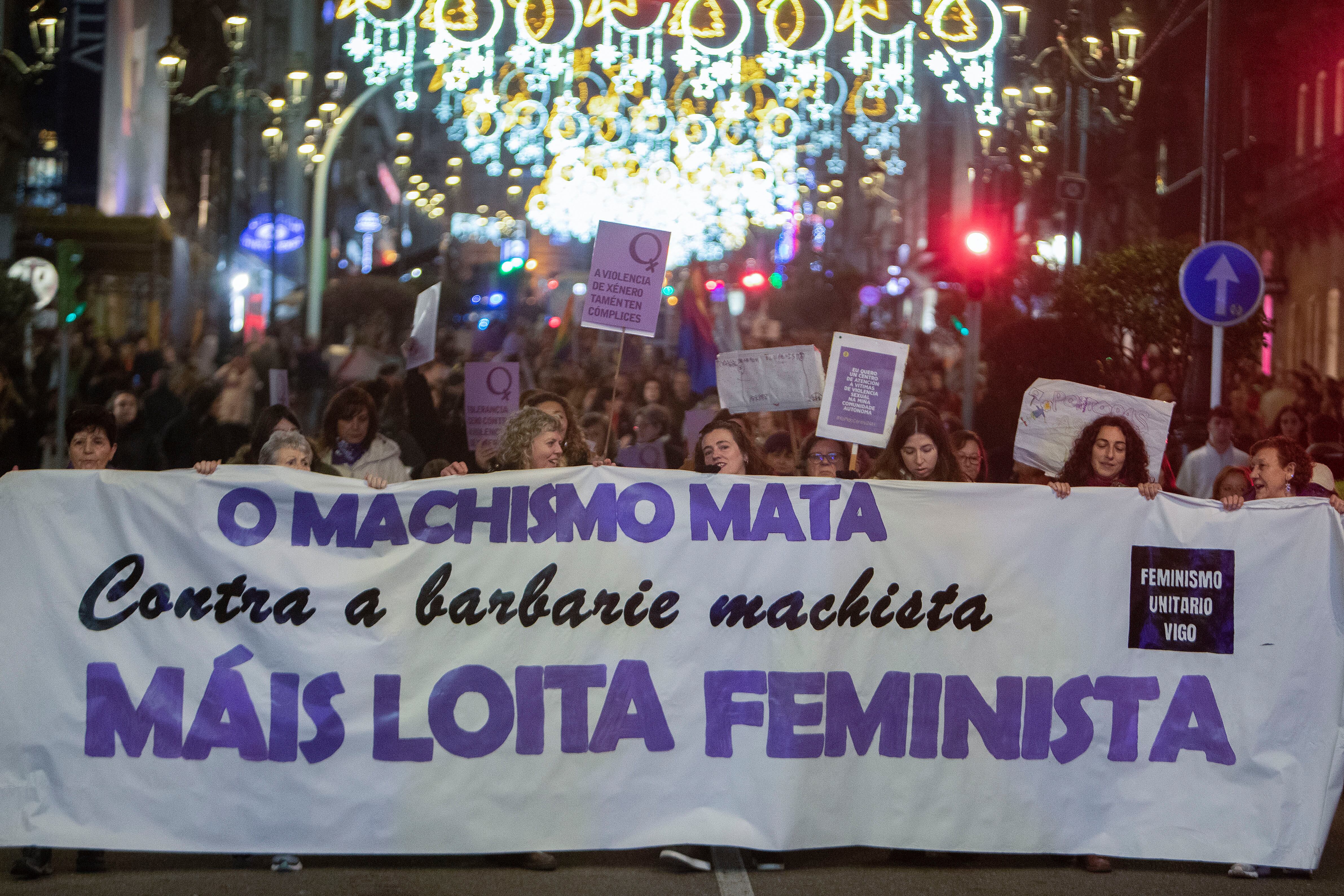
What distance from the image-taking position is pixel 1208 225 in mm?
12477

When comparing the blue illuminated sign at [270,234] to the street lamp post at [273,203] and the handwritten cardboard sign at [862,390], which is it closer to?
the street lamp post at [273,203]

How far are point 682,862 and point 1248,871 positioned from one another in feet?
6.67

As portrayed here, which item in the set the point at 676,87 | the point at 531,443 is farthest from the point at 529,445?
the point at 676,87

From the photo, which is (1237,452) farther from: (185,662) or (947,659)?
(185,662)

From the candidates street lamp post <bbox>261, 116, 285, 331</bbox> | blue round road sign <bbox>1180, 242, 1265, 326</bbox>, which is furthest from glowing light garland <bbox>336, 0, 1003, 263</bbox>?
blue round road sign <bbox>1180, 242, 1265, 326</bbox>

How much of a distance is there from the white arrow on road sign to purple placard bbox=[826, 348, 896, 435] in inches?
192

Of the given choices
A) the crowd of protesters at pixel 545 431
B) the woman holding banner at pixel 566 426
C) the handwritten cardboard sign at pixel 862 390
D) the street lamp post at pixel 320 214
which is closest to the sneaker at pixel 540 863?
the crowd of protesters at pixel 545 431

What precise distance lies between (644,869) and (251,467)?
6.56 feet

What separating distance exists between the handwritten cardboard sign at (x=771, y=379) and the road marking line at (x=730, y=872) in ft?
8.35

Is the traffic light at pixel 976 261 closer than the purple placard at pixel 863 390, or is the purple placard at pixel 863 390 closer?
the purple placard at pixel 863 390

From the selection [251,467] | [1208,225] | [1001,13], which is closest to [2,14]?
[1001,13]

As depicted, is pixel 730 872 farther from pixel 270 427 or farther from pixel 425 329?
pixel 425 329

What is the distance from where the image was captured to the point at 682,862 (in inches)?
230

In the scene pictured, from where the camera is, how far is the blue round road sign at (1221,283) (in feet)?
36.6
